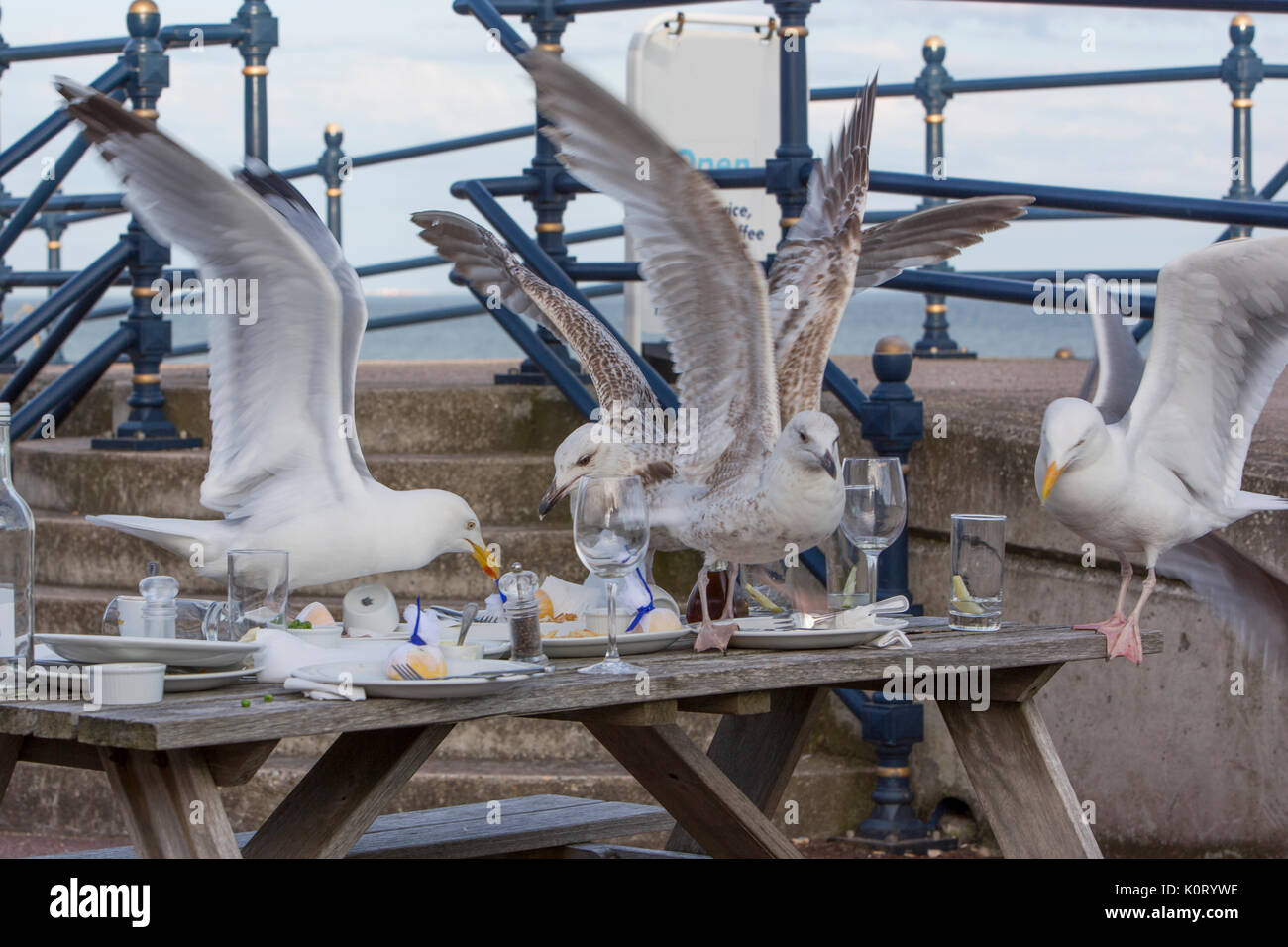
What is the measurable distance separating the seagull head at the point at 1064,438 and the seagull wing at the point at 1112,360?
48 cm

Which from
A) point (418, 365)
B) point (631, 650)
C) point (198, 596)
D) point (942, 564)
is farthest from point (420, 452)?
point (418, 365)

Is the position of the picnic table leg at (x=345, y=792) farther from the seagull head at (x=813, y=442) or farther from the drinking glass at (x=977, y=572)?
the drinking glass at (x=977, y=572)

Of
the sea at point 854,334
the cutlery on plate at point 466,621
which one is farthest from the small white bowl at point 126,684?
the sea at point 854,334

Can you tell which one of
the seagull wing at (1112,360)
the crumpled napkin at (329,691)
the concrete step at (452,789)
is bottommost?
the concrete step at (452,789)

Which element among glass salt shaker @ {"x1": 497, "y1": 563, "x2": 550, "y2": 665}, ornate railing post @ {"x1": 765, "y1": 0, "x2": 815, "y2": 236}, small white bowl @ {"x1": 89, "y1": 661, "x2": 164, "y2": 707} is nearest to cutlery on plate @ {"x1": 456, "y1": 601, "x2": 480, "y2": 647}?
glass salt shaker @ {"x1": 497, "y1": 563, "x2": 550, "y2": 665}

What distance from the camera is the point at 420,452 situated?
6242 mm

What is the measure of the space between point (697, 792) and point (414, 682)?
999 millimetres

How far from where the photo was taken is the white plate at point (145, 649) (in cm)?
250

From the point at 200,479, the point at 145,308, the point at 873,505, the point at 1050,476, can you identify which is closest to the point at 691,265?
the point at 873,505

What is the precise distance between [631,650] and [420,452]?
3420 mm

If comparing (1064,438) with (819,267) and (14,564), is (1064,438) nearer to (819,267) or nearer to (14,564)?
(819,267)

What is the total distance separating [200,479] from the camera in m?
5.77
